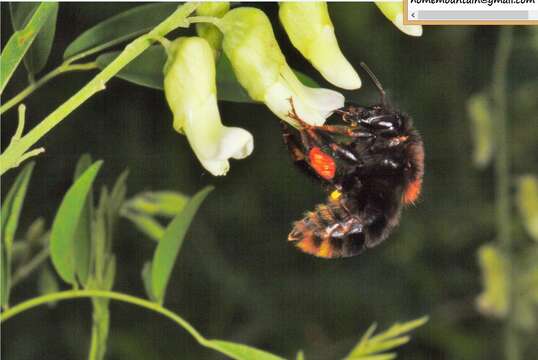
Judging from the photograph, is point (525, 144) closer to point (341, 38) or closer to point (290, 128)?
point (341, 38)

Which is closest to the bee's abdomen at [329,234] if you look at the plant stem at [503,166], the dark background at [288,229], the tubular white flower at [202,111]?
the tubular white flower at [202,111]

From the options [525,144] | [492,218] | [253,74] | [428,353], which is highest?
[253,74]

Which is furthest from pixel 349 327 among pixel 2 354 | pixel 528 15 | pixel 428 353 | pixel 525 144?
pixel 528 15

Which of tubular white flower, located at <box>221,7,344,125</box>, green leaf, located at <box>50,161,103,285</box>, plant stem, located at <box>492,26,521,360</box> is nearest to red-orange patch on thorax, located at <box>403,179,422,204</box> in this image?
tubular white flower, located at <box>221,7,344,125</box>

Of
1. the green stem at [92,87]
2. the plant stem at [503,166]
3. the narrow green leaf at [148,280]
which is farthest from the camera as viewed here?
the plant stem at [503,166]

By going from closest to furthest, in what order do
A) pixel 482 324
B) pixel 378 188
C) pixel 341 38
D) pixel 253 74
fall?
1. pixel 253 74
2. pixel 378 188
3. pixel 341 38
4. pixel 482 324

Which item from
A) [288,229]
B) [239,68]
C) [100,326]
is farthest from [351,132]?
[288,229]

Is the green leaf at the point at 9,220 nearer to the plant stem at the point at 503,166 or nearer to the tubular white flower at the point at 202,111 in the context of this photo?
the tubular white flower at the point at 202,111

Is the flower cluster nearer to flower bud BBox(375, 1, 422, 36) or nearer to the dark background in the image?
flower bud BBox(375, 1, 422, 36)
